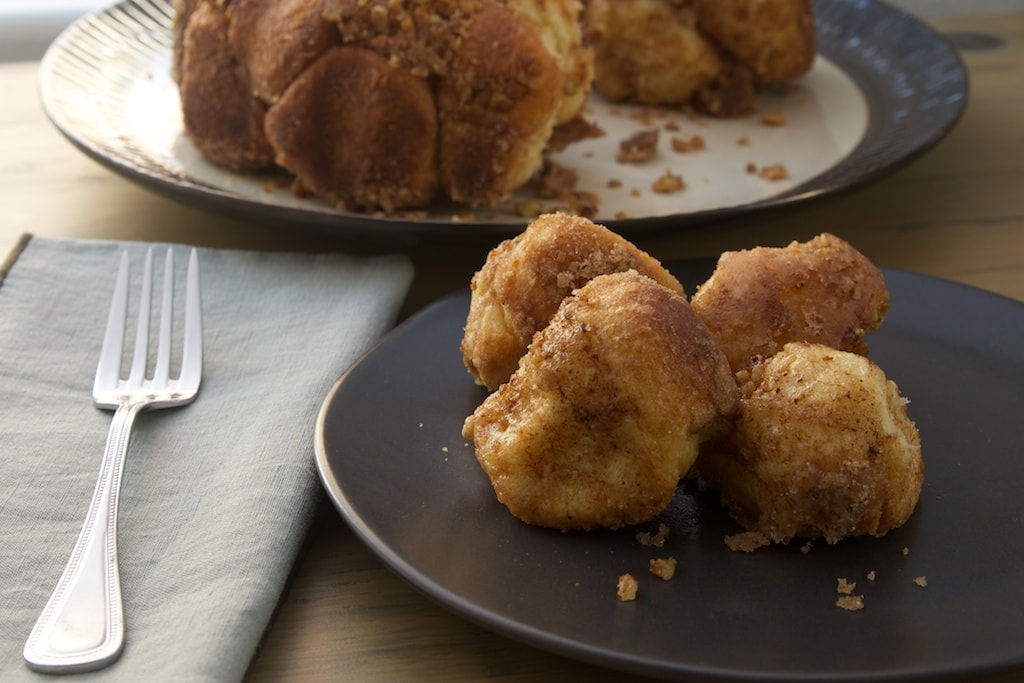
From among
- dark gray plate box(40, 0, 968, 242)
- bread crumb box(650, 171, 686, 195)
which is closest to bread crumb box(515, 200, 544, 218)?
dark gray plate box(40, 0, 968, 242)

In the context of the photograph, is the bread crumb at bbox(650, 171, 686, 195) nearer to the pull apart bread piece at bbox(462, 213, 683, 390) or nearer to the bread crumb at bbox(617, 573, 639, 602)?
the pull apart bread piece at bbox(462, 213, 683, 390)

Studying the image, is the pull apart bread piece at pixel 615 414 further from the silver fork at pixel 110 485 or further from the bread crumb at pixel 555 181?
the bread crumb at pixel 555 181

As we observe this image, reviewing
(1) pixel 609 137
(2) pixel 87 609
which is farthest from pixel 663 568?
(1) pixel 609 137

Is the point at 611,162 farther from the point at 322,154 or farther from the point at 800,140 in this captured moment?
the point at 322,154

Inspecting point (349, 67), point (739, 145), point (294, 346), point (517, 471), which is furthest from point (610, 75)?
point (517, 471)

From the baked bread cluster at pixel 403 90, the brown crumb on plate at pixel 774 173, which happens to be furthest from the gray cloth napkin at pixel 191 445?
the brown crumb on plate at pixel 774 173

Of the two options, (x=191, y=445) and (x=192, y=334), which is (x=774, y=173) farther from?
(x=191, y=445)
